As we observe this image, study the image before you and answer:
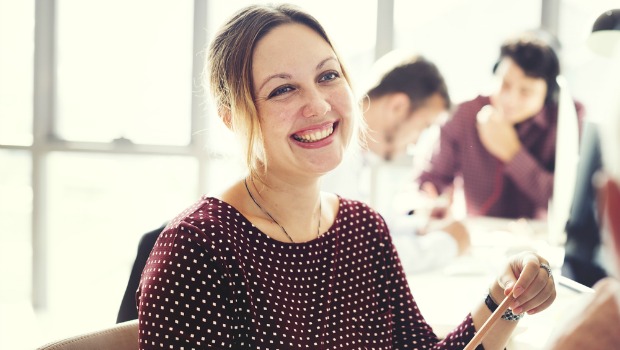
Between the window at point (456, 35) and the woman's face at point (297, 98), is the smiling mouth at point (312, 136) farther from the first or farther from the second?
the window at point (456, 35)

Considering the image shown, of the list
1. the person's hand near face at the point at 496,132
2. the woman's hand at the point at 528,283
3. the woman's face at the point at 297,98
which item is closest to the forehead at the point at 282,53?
the woman's face at the point at 297,98

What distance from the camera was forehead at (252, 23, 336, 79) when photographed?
3.72 feet

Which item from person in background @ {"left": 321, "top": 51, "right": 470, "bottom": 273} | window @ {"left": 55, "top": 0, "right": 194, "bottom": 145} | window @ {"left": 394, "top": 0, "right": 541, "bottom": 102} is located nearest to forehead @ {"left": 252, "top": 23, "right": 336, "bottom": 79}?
person in background @ {"left": 321, "top": 51, "right": 470, "bottom": 273}

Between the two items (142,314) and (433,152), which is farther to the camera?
(433,152)

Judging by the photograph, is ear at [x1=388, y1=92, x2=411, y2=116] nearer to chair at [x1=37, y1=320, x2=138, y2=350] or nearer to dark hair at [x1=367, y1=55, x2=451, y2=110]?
dark hair at [x1=367, y1=55, x2=451, y2=110]

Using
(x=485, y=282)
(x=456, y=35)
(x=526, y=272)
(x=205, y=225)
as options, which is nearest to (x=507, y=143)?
Answer: (x=485, y=282)

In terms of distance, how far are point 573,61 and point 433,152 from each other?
6.13ft

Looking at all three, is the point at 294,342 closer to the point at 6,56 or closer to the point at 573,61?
the point at 6,56

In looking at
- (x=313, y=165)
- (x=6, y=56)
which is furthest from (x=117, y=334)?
(x=6, y=56)

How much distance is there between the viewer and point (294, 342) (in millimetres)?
1087

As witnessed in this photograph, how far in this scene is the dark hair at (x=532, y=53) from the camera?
2.71 meters

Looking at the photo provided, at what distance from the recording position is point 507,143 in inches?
113

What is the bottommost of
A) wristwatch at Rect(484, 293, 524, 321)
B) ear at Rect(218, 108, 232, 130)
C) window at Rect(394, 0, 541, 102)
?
wristwatch at Rect(484, 293, 524, 321)

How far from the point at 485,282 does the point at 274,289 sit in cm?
97
